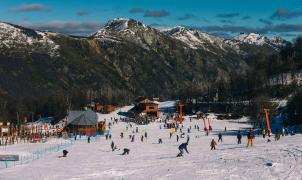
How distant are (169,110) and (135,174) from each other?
11423 cm

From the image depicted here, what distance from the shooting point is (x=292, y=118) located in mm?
86562

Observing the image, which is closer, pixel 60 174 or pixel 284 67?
pixel 60 174

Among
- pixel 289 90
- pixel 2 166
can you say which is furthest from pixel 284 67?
pixel 2 166

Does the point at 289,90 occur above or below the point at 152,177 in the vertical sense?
above

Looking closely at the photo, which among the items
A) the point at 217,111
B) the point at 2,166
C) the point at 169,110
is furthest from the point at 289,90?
the point at 2,166

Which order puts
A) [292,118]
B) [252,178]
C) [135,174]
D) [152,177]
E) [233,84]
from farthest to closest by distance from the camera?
1. [233,84]
2. [292,118]
3. [135,174]
4. [152,177]
5. [252,178]

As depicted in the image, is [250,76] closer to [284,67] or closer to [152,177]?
[284,67]

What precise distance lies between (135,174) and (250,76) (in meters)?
122

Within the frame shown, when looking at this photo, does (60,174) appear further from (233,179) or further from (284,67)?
(284,67)

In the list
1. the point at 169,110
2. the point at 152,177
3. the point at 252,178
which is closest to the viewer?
the point at 252,178

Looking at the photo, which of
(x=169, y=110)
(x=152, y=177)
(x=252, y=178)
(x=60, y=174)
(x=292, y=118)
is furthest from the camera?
(x=169, y=110)

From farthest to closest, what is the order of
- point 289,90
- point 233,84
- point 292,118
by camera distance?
point 233,84 < point 289,90 < point 292,118

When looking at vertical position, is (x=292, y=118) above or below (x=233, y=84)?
below

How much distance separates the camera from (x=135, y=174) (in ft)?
100.0
